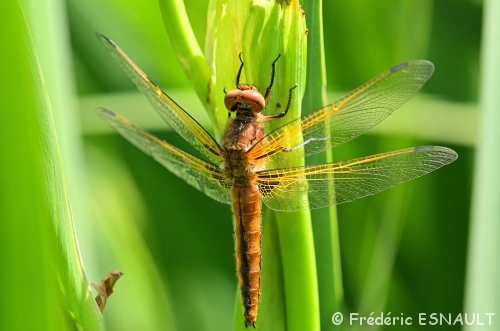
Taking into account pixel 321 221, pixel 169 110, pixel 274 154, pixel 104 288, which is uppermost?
pixel 169 110

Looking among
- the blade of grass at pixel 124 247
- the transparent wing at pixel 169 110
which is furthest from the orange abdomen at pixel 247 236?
the blade of grass at pixel 124 247

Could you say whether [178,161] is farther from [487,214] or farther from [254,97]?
[487,214]

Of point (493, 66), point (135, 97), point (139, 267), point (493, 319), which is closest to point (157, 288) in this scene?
point (139, 267)

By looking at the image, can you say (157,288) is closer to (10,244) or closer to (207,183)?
(207,183)

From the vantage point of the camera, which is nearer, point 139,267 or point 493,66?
point 493,66

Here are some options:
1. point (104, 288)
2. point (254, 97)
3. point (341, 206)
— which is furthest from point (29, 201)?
point (341, 206)
